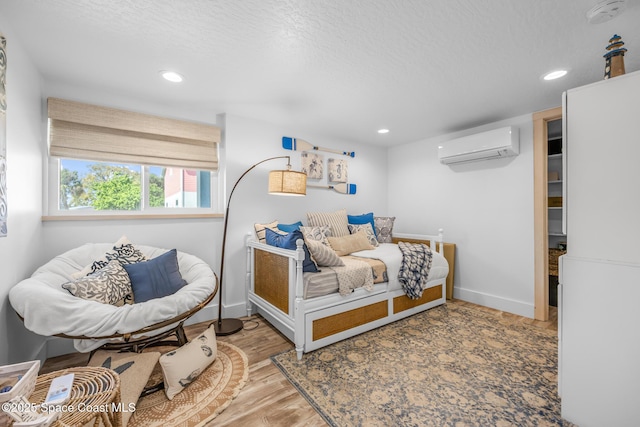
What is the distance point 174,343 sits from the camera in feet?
7.06

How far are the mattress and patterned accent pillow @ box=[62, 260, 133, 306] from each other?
1.29 m

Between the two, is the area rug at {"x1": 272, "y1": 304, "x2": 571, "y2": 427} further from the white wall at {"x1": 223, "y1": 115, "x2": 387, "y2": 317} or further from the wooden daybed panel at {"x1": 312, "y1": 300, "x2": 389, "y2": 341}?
the white wall at {"x1": 223, "y1": 115, "x2": 387, "y2": 317}

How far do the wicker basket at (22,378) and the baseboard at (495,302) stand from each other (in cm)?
390

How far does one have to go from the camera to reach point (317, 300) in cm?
218

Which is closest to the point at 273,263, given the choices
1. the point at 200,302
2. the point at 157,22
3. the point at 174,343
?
the point at 200,302

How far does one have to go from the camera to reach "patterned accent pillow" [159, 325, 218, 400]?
1.67 metres

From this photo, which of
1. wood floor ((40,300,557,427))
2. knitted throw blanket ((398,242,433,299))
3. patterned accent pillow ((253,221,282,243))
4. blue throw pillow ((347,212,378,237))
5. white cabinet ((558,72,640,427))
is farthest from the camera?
blue throw pillow ((347,212,378,237))

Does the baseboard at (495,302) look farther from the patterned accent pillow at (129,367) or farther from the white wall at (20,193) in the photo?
the white wall at (20,193)

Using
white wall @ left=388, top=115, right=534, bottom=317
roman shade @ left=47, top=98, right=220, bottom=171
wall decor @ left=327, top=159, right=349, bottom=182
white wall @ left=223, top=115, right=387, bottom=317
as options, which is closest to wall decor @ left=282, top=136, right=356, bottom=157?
white wall @ left=223, top=115, right=387, bottom=317

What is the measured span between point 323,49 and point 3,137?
6.30 feet

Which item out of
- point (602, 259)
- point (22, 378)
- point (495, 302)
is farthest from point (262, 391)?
point (495, 302)

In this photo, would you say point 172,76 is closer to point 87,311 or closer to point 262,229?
point 262,229

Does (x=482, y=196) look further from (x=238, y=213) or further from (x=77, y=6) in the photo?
(x=77, y=6)

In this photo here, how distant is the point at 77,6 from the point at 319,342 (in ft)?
8.64
